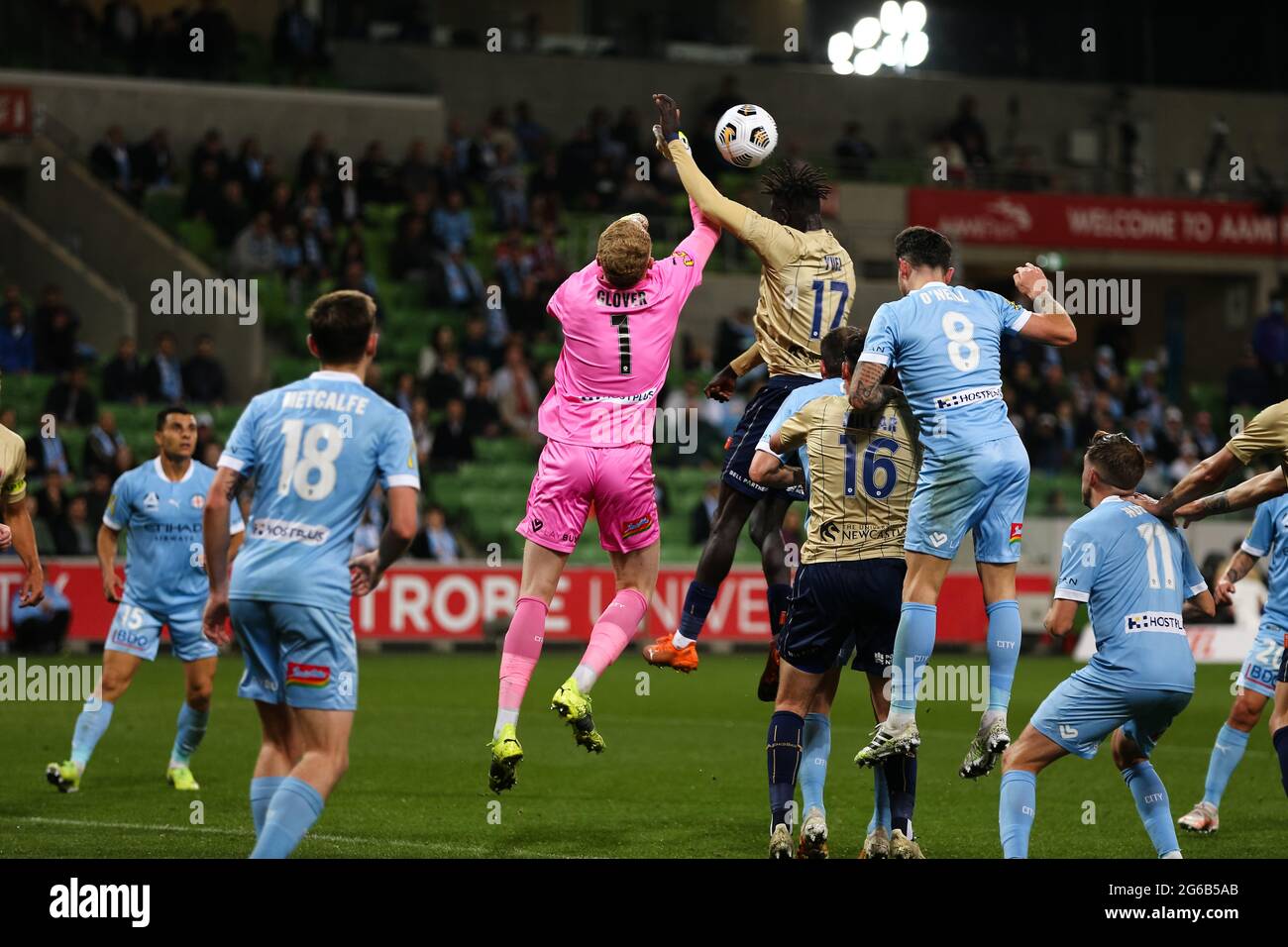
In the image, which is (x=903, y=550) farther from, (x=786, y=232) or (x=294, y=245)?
(x=294, y=245)

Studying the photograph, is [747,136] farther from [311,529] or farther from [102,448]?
[102,448]

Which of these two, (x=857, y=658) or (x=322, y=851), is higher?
(x=857, y=658)

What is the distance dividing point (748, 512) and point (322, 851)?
312 cm

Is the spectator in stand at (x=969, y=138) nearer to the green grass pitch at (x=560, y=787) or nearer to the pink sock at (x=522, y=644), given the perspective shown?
the green grass pitch at (x=560, y=787)

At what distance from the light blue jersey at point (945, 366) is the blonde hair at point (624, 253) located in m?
1.27

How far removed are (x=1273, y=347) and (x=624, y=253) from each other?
2540 cm

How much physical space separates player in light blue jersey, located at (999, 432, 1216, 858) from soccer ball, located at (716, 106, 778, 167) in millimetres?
2711

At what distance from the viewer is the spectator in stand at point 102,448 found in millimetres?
21688

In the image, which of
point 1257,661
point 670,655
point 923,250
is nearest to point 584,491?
point 670,655

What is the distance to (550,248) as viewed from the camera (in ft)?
90.8

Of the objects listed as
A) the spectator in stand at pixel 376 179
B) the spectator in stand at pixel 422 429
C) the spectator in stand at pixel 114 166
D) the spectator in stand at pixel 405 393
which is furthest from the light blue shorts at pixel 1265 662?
the spectator in stand at pixel 114 166

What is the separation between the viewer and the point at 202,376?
2386cm

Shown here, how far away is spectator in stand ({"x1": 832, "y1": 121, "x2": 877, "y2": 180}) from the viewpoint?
1273 inches
